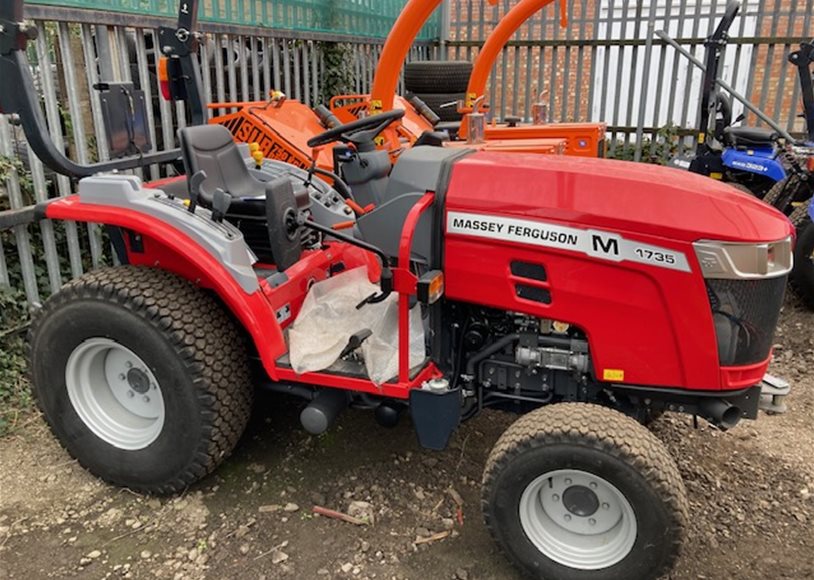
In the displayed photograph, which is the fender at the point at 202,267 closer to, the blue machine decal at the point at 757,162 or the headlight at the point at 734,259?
the headlight at the point at 734,259

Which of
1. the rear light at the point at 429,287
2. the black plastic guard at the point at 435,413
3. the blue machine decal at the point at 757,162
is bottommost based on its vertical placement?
the black plastic guard at the point at 435,413

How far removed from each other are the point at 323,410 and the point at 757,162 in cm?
440

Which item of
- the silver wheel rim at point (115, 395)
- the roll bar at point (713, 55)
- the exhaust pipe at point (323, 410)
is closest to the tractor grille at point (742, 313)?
the exhaust pipe at point (323, 410)

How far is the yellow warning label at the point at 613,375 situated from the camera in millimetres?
2162

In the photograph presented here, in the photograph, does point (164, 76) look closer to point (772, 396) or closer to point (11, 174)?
point (11, 174)

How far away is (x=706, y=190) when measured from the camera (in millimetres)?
2084

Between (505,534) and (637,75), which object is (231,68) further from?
(637,75)

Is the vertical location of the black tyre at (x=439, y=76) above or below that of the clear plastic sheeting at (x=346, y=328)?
above

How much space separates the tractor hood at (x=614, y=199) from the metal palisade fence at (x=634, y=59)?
5.92m

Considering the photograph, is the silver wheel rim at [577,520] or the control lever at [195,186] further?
the control lever at [195,186]

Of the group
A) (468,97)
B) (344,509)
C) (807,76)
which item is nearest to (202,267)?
(344,509)

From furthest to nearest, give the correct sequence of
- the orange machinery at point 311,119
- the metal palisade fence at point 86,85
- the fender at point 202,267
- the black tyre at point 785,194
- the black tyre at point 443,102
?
the black tyre at point 443,102
the black tyre at point 785,194
the orange machinery at point 311,119
the metal palisade fence at point 86,85
the fender at point 202,267

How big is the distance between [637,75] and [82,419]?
272 inches

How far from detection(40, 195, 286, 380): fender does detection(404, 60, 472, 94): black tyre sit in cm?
458
